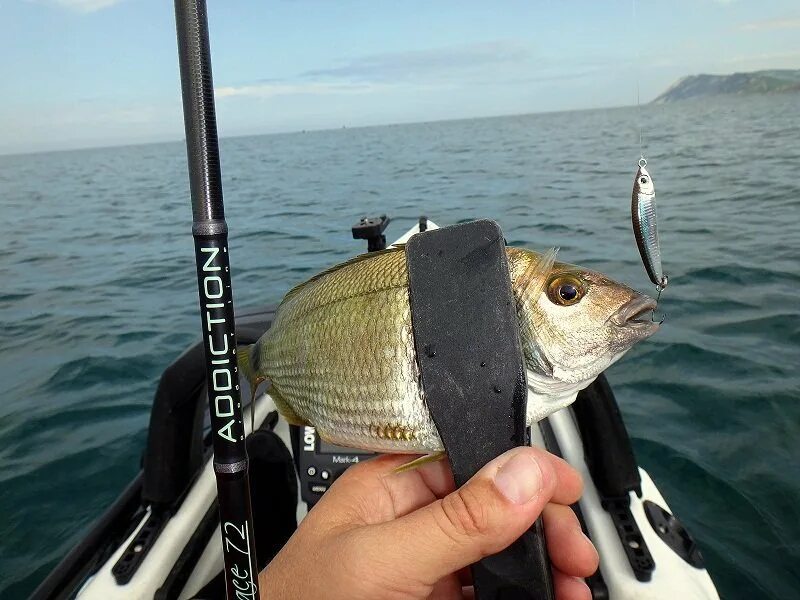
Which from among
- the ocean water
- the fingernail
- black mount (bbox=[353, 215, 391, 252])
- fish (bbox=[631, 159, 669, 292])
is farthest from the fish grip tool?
the ocean water

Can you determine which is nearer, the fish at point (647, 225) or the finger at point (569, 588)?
the fish at point (647, 225)

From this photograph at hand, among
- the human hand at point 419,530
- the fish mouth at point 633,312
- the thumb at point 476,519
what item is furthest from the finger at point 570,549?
the fish mouth at point 633,312

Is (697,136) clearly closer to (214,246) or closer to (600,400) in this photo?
(600,400)

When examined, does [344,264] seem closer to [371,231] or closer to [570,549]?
[570,549]

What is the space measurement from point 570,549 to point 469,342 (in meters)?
1.03

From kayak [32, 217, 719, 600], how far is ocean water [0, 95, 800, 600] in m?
1.25

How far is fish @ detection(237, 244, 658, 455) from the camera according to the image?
4.76 feet

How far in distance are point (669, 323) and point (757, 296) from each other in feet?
4.95

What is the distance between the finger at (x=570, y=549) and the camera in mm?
1943

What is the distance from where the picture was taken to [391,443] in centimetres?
154

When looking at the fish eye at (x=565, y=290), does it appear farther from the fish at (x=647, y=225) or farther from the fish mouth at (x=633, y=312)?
the fish at (x=647, y=225)

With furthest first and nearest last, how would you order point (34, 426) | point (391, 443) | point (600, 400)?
1. point (34, 426)
2. point (600, 400)
3. point (391, 443)

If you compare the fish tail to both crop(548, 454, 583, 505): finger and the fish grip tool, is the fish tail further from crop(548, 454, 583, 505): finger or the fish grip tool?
crop(548, 454, 583, 505): finger

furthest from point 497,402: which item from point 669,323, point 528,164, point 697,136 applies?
point 697,136
